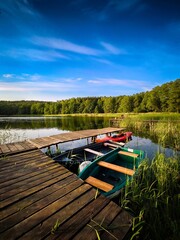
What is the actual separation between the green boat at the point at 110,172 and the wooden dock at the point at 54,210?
2.44ft

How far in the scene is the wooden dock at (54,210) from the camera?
69.9 inches

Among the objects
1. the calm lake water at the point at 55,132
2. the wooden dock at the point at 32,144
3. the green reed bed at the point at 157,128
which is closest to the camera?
the wooden dock at the point at 32,144

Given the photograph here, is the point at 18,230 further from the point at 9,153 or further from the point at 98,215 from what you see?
the point at 9,153

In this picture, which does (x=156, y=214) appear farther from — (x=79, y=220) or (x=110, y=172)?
(x=110, y=172)

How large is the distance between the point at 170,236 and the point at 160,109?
51995mm

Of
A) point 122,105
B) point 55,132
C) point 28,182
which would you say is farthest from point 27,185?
point 122,105

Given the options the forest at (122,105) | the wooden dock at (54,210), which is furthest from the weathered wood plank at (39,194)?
the forest at (122,105)

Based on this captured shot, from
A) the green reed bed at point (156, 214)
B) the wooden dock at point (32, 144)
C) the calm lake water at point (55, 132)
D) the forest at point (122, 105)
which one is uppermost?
the forest at point (122, 105)

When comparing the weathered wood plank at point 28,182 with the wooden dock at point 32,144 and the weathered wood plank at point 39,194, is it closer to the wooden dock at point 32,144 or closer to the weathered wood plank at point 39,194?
the weathered wood plank at point 39,194

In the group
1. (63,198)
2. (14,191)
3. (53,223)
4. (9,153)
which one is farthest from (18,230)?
(9,153)

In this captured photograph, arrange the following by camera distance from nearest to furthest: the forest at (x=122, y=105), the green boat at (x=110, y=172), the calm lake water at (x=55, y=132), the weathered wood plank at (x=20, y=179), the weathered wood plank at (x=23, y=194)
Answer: the weathered wood plank at (x=23, y=194)
the weathered wood plank at (x=20, y=179)
the green boat at (x=110, y=172)
the calm lake water at (x=55, y=132)
the forest at (x=122, y=105)

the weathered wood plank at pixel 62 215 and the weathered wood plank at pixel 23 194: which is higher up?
the weathered wood plank at pixel 23 194

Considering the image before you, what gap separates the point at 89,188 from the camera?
9.17 ft

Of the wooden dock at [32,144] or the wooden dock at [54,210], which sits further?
the wooden dock at [32,144]
